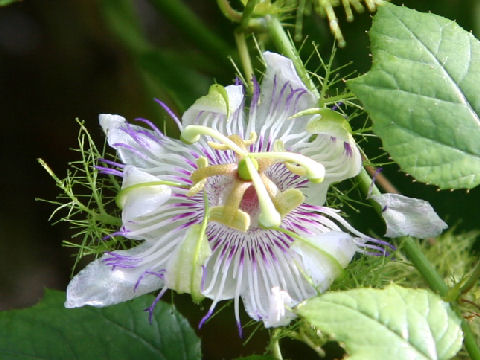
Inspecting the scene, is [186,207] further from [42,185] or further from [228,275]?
[42,185]

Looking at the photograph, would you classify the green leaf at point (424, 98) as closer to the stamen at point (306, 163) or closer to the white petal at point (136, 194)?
the stamen at point (306, 163)

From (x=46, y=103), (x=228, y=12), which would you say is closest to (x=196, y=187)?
(x=228, y=12)

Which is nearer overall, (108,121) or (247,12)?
(108,121)

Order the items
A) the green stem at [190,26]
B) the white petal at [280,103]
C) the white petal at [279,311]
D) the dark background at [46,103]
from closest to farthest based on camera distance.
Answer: the white petal at [279,311], the white petal at [280,103], the green stem at [190,26], the dark background at [46,103]

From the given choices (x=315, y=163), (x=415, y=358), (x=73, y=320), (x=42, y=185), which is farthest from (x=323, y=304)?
(x=42, y=185)

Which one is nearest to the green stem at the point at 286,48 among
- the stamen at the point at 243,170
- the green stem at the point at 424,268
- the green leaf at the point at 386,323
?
the stamen at the point at 243,170

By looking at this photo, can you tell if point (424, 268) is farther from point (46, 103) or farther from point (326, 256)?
point (46, 103)
